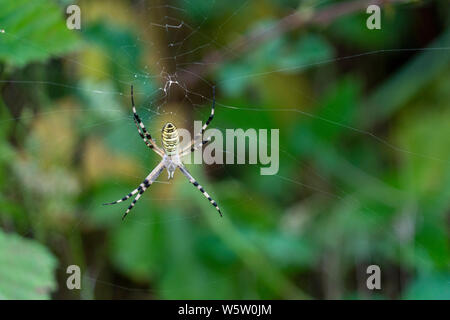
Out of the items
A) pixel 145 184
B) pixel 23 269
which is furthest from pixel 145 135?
pixel 23 269

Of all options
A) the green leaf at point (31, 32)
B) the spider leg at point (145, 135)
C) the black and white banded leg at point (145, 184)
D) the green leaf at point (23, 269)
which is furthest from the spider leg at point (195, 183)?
the green leaf at point (31, 32)

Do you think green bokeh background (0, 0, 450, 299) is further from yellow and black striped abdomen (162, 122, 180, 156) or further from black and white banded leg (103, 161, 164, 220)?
yellow and black striped abdomen (162, 122, 180, 156)

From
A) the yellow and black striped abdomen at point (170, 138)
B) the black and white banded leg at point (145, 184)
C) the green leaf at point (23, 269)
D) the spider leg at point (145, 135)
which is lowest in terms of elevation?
the green leaf at point (23, 269)

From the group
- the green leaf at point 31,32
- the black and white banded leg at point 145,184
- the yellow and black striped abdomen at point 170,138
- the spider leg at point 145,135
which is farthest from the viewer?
the black and white banded leg at point 145,184

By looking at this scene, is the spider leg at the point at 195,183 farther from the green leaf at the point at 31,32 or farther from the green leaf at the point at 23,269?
the green leaf at the point at 31,32

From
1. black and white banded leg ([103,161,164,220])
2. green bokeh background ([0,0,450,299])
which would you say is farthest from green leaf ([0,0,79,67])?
black and white banded leg ([103,161,164,220])

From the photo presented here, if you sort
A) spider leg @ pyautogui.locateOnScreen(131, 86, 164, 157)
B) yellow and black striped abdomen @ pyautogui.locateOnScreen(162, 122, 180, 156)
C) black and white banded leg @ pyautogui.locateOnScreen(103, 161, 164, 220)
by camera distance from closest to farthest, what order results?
1. yellow and black striped abdomen @ pyautogui.locateOnScreen(162, 122, 180, 156)
2. spider leg @ pyautogui.locateOnScreen(131, 86, 164, 157)
3. black and white banded leg @ pyautogui.locateOnScreen(103, 161, 164, 220)

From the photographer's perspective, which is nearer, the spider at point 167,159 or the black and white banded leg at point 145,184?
the spider at point 167,159
